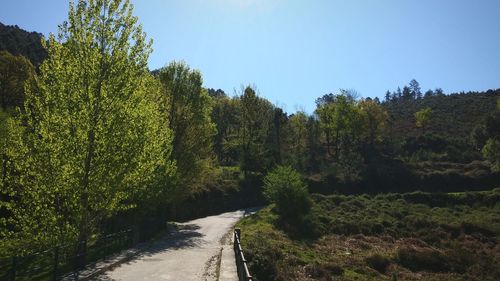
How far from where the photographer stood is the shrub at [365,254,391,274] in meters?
23.7

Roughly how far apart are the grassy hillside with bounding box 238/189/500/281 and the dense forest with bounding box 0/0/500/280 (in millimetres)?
683

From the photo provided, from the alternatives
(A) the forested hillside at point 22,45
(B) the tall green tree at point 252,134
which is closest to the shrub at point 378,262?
(B) the tall green tree at point 252,134

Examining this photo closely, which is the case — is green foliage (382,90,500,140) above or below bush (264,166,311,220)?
above

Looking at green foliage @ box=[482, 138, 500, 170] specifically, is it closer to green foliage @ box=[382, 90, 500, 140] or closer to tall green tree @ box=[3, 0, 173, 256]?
green foliage @ box=[382, 90, 500, 140]

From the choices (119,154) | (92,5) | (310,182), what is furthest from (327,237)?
(310,182)

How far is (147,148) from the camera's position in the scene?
15539 millimetres

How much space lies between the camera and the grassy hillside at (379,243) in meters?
21.2

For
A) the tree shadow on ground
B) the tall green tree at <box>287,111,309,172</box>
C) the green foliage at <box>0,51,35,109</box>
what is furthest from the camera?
the tall green tree at <box>287,111,309,172</box>

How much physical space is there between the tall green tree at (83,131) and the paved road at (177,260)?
222 centimetres

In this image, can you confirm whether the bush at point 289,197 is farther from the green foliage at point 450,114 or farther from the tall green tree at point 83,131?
the green foliage at point 450,114

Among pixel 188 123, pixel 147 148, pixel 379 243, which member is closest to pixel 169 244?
pixel 147 148

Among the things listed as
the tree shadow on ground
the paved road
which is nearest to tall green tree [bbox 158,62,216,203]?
the tree shadow on ground

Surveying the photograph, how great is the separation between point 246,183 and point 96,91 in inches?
1681

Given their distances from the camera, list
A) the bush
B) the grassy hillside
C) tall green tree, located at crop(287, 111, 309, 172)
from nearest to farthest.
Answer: the grassy hillside, the bush, tall green tree, located at crop(287, 111, 309, 172)
